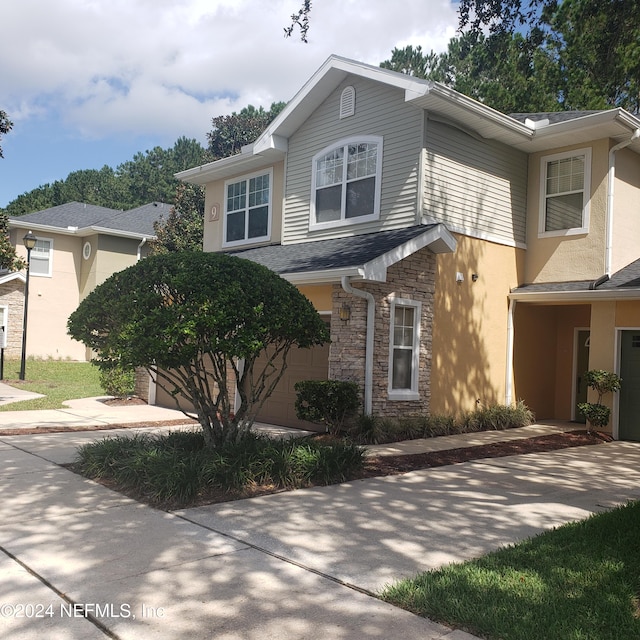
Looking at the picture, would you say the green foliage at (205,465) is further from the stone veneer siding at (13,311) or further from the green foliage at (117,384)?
the stone veneer siding at (13,311)

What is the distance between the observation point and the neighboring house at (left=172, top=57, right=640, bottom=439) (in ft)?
36.6

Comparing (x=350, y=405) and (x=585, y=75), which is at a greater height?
(x=585, y=75)

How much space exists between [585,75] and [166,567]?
21.9 m

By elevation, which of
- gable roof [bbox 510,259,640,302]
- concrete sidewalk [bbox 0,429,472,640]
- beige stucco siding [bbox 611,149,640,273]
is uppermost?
beige stucco siding [bbox 611,149,640,273]

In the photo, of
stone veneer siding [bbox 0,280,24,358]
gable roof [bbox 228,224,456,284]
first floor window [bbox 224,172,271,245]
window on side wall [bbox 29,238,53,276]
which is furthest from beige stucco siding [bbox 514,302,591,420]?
window on side wall [bbox 29,238,53,276]

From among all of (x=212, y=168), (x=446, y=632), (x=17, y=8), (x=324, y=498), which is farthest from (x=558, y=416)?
(x=17, y=8)

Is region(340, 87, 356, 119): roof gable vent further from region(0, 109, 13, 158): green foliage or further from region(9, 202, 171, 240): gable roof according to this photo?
region(9, 202, 171, 240): gable roof

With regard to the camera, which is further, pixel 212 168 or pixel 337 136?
pixel 212 168

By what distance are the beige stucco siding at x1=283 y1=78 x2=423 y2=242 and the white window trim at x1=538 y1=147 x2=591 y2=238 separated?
11.6ft

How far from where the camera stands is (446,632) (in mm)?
3566

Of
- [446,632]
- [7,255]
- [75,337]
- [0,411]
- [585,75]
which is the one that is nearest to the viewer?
[446,632]

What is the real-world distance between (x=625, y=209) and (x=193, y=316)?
10197 millimetres

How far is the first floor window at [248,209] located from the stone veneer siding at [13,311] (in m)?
12.2

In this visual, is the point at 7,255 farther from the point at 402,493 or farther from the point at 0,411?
A: the point at 402,493
